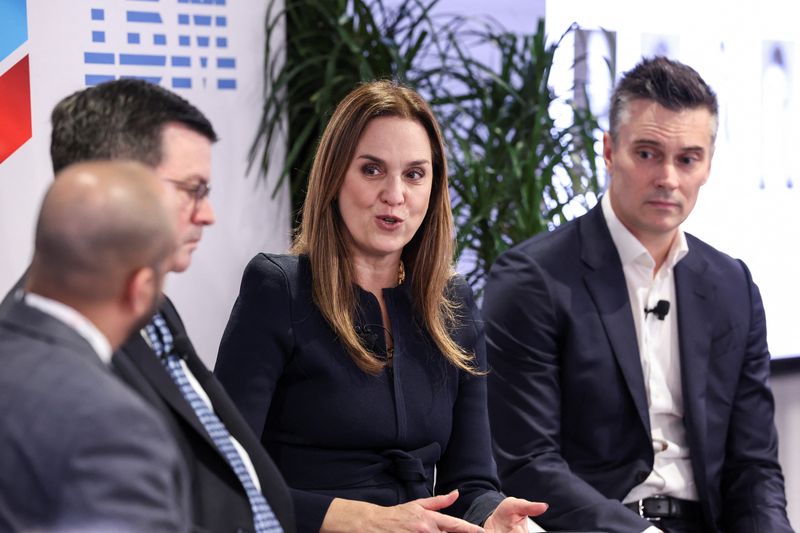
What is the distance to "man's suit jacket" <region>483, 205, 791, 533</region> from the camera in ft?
8.47

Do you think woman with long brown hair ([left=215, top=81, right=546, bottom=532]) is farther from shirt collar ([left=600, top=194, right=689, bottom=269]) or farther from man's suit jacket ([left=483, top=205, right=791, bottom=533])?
shirt collar ([left=600, top=194, right=689, bottom=269])

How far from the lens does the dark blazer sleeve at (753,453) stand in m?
2.62

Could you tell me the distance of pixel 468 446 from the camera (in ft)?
7.57

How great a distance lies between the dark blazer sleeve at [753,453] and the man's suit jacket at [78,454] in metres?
1.89

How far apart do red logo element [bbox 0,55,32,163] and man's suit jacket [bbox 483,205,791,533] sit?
1351 millimetres

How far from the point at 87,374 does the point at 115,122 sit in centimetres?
61

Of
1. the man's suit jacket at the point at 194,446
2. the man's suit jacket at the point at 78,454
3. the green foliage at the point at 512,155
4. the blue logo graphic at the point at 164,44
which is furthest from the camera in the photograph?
the green foliage at the point at 512,155

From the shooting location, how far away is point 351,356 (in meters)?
2.15

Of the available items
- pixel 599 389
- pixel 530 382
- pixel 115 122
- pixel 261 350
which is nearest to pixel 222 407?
pixel 261 350

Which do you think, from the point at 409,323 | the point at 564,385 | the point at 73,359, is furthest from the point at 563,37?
the point at 73,359

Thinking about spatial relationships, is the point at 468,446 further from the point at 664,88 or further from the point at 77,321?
the point at 77,321

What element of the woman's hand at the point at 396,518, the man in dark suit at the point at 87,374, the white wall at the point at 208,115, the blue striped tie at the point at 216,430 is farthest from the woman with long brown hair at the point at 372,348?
the white wall at the point at 208,115

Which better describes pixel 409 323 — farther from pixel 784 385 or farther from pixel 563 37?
pixel 784 385

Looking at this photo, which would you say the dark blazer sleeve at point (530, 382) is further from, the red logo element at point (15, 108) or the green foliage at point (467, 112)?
the red logo element at point (15, 108)
